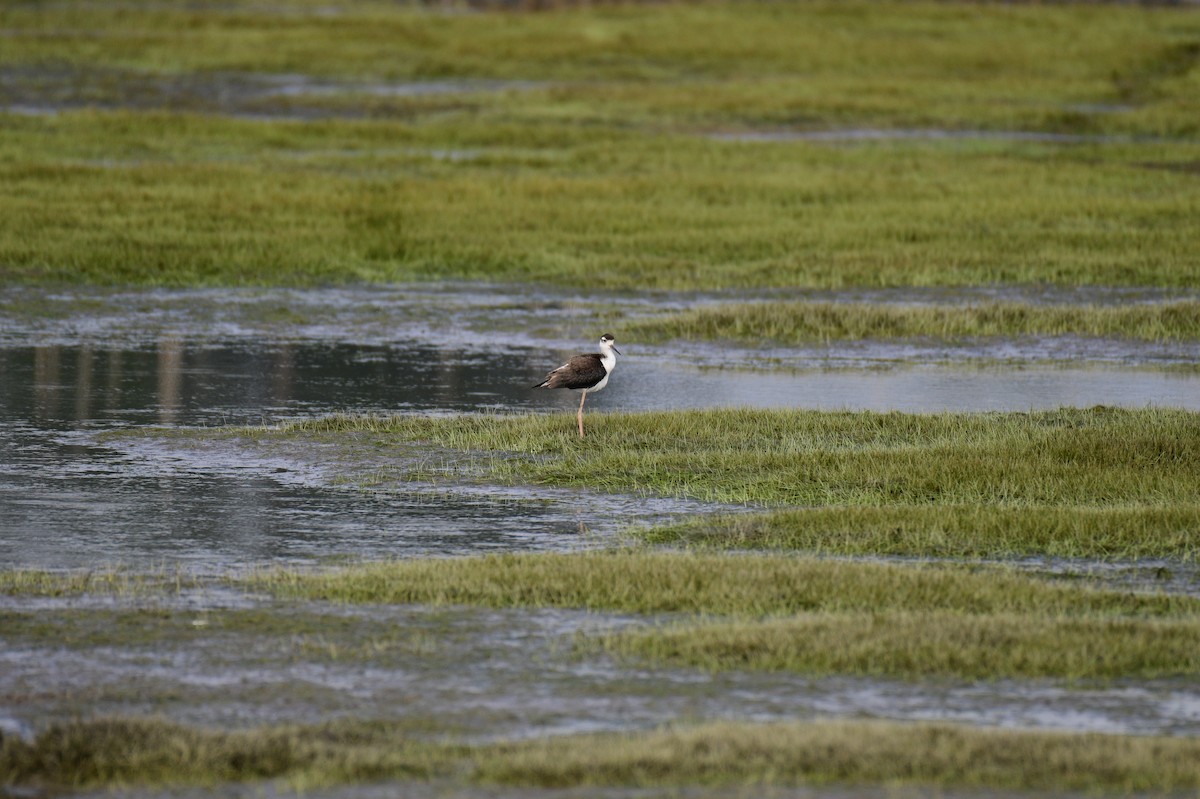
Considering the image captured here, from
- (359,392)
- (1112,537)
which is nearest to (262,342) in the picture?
(359,392)

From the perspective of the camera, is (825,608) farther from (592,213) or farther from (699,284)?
(592,213)

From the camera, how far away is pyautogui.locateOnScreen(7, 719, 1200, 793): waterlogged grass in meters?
7.74

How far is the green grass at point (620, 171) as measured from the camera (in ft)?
90.3

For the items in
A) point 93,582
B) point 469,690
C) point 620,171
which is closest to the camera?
point 469,690

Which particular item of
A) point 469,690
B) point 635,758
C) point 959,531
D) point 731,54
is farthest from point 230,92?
point 635,758

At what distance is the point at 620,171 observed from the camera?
126 feet

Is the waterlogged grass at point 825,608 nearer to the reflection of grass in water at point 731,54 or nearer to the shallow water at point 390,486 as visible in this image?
the shallow water at point 390,486

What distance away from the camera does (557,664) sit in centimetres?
940

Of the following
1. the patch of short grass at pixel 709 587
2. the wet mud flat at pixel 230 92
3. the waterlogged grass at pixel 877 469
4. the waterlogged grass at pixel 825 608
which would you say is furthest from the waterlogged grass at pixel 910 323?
the wet mud flat at pixel 230 92

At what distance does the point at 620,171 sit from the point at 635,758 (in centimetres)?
3113

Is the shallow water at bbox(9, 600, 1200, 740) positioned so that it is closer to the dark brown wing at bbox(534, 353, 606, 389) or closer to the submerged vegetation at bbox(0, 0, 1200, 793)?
the submerged vegetation at bbox(0, 0, 1200, 793)

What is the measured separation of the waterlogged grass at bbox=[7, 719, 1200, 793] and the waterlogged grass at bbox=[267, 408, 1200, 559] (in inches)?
159

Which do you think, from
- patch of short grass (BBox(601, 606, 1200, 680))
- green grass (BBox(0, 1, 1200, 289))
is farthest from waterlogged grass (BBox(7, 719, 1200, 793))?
green grass (BBox(0, 1, 1200, 289))

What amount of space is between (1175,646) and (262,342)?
14.6 meters
